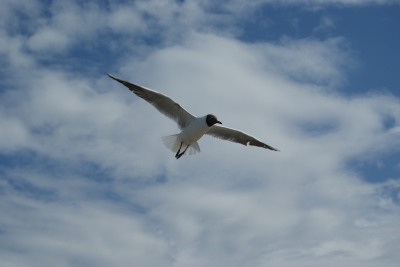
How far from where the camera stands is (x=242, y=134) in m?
18.1

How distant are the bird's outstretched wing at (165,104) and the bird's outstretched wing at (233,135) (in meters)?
1.40

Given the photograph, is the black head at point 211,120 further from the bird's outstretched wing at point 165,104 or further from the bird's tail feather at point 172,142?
the bird's tail feather at point 172,142

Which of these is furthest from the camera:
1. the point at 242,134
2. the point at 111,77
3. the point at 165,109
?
the point at 242,134

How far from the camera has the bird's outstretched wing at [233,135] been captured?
58.6ft

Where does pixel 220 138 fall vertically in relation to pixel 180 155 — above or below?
above

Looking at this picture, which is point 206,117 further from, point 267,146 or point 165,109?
point 267,146

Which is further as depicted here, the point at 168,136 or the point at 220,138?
the point at 220,138

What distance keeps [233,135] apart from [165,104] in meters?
3.22

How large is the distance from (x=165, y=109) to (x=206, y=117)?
1.38 metres

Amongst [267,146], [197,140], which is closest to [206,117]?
[197,140]

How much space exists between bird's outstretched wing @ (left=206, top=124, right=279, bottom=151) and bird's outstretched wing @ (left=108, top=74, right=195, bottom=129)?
4.60 ft

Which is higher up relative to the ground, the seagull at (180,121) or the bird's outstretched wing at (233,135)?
the bird's outstretched wing at (233,135)

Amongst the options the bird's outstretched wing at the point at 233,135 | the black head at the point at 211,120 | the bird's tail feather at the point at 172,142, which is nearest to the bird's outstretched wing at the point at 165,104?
the bird's tail feather at the point at 172,142

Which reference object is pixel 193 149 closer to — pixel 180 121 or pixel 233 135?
pixel 180 121
